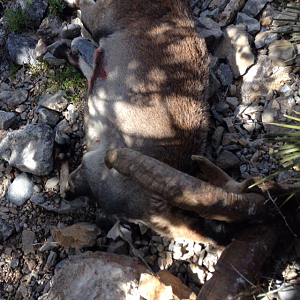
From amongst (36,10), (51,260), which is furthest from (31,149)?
(36,10)

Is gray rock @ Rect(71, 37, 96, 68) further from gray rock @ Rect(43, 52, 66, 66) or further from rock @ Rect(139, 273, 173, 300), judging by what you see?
rock @ Rect(139, 273, 173, 300)

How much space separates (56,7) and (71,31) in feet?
1.47

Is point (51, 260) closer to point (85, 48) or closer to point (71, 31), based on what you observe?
point (85, 48)

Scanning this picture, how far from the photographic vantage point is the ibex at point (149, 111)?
4.13m

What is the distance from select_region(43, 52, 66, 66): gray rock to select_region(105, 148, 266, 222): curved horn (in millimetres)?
2640

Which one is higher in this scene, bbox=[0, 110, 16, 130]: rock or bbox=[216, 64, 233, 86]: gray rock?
bbox=[216, 64, 233, 86]: gray rock

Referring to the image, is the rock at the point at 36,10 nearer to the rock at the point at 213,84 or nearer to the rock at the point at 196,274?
the rock at the point at 213,84

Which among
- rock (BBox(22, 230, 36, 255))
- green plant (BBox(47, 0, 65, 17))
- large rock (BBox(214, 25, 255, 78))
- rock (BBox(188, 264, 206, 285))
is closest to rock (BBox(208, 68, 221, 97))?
large rock (BBox(214, 25, 255, 78))

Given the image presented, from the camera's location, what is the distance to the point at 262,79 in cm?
498

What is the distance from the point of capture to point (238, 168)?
465cm

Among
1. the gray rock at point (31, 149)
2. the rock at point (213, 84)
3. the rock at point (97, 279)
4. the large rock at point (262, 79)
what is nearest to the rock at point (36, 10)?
the gray rock at point (31, 149)

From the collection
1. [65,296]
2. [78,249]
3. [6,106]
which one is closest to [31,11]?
[6,106]

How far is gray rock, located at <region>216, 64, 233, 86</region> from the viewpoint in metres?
5.12

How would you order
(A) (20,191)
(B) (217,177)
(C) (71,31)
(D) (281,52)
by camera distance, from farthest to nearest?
(C) (71,31), (A) (20,191), (D) (281,52), (B) (217,177)
